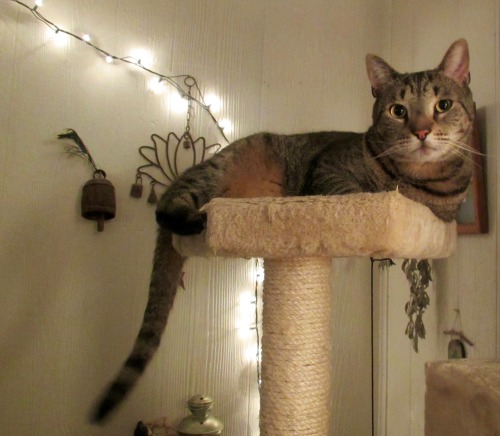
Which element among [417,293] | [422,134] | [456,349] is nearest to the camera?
[422,134]

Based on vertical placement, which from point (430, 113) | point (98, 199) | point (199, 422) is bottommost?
point (199, 422)

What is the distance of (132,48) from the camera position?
4.94 ft

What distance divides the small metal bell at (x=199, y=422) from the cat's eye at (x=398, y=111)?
1044 mm

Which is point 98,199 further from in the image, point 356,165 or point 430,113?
point 430,113

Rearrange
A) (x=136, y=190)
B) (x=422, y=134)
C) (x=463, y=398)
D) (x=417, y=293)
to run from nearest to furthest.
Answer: (x=463, y=398) < (x=422, y=134) < (x=417, y=293) < (x=136, y=190)

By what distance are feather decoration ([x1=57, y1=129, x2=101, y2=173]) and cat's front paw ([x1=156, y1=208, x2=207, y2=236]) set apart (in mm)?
555

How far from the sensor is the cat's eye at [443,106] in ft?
3.07

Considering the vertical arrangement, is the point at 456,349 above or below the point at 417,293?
below

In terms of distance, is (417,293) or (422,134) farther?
(417,293)

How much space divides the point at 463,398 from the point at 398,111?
626 millimetres

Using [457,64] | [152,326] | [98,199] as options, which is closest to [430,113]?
[457,64]

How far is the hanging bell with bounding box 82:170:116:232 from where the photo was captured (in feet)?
4.37

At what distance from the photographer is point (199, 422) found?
4.44 ft

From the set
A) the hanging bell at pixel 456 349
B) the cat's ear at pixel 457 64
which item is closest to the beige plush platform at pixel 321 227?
the cat's ear at pixel 457 64
